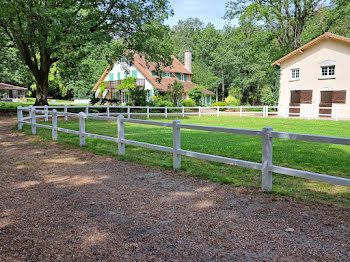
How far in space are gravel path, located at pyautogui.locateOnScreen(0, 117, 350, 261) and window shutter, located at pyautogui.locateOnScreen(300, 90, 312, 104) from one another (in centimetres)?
2615

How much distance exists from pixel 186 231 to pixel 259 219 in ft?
3.30

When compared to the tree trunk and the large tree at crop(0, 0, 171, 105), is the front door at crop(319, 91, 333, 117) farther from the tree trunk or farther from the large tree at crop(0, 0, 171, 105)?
the tree trunk

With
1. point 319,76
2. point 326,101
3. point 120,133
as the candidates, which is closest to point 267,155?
point 120,133

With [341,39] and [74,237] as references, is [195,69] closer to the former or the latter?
[341,39]

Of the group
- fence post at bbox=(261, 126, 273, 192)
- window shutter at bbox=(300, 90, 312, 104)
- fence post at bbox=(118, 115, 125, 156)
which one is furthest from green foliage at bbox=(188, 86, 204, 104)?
fence post at bbox=(261, 126, 273, 192)

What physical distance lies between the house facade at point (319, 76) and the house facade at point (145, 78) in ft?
47.2

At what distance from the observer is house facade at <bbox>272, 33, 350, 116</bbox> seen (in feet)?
86.5

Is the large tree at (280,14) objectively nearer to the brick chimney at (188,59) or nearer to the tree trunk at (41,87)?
the brick chimney at (188,59)

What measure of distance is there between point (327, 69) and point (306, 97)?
3.01 metres

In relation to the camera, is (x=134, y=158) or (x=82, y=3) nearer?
(x=134, y=158)

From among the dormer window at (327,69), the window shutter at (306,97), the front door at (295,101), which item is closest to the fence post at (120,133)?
the dormer window at (327,69)

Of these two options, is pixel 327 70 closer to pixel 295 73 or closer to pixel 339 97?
pixel 339 97

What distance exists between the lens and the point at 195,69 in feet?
180

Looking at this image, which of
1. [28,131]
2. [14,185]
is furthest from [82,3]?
[14,185]
